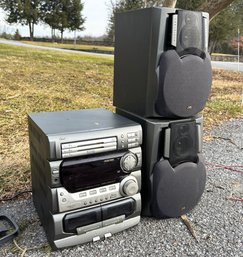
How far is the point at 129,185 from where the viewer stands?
1252mm

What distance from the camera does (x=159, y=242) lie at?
4.19 ft

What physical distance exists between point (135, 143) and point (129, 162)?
0.09 m

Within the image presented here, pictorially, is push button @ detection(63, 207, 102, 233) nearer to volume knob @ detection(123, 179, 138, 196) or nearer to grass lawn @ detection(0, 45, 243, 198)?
volume knob @ detection(123, 179, 138, 196)

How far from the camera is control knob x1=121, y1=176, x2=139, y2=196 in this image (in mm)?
1248

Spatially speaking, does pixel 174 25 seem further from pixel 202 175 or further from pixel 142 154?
pixel 202 175

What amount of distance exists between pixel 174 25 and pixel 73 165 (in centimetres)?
69

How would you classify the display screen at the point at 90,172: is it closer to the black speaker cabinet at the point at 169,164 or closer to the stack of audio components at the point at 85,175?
the stack of audio components at the point at 85,175

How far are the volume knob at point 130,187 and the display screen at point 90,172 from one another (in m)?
0.05

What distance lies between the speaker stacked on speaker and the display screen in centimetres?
18

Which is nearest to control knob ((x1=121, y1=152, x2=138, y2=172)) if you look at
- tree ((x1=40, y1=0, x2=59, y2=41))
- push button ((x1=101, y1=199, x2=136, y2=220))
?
push button ((x1=101, y1=199, x2=136, y2=220))

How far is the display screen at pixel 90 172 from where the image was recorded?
1.11 meters

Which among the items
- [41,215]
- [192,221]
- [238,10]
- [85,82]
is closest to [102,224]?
[41,215]

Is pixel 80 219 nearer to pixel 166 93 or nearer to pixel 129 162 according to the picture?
pixel 129 162

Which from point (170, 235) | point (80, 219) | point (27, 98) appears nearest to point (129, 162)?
point (80, 219)
